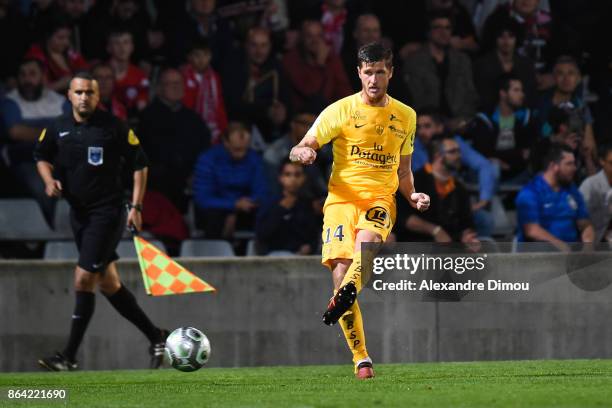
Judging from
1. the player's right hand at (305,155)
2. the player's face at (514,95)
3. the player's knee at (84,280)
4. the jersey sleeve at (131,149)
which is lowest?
the player's knee at (84,280)

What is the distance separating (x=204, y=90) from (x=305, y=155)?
22.5 feet

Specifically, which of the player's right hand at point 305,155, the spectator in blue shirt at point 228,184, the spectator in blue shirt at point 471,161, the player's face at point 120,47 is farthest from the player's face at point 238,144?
the player's right hand at point 305,155

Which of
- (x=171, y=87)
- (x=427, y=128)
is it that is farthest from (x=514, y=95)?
(x=171, y=87)

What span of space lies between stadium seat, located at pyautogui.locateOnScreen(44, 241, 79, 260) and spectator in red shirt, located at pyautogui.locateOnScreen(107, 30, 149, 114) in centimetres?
186

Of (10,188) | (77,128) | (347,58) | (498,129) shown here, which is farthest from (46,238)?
(498,129)

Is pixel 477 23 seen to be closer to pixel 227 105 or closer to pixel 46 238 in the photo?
pixel 227 105

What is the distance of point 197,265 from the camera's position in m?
12.2

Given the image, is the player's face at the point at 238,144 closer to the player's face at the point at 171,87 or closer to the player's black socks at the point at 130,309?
the player's face at the point at 171,87

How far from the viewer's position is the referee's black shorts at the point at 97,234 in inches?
431

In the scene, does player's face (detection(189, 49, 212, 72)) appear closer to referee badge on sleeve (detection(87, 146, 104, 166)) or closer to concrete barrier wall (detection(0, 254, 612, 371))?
concrete barrier wall (detection(0, 254, 612, 371))

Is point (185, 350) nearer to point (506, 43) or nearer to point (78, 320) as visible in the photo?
point (78, 320)

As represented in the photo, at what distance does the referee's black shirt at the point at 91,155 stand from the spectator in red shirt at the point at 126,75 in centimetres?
339

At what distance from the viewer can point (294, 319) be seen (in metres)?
12.3

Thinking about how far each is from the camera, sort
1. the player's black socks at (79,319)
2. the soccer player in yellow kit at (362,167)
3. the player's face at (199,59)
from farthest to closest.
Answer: the player's face at (199,59), the player's black socks at (79,319), the soccer player in yellow kit at (362,167)
